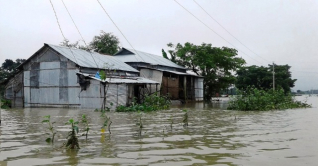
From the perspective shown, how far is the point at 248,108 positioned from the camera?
53.8ft

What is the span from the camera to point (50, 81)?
814 inches

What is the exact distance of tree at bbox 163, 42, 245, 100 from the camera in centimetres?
3131

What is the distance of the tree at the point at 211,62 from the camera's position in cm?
3131

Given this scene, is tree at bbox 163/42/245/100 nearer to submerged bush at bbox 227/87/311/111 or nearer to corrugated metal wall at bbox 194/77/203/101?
corrugated metal wall at bbox 194/77/203/101

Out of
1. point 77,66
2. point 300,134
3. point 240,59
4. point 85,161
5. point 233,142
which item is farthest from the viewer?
point 240,59

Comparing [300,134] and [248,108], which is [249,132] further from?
[248,108]

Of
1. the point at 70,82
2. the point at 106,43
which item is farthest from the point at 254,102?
the point at 106,43

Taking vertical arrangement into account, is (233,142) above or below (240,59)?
below

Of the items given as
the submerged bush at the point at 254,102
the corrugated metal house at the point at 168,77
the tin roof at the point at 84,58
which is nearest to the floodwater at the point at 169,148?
the submerged bush at the point at 254,102

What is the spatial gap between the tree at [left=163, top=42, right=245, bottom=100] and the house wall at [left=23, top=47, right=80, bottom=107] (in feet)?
48.8

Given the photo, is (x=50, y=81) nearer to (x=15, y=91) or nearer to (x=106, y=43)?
(x=15, y=91)

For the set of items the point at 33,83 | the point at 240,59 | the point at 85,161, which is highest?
the point at 240,59

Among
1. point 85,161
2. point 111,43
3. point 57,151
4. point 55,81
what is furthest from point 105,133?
point 111,43

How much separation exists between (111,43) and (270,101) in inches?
1003
